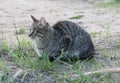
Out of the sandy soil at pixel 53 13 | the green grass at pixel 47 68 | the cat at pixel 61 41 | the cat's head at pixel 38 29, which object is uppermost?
Result: the cat's head at pixel 38 29

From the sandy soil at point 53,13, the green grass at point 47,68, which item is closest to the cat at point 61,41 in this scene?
the green grass at point 47,68

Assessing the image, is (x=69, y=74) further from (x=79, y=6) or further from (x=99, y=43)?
(x=79, y=6)

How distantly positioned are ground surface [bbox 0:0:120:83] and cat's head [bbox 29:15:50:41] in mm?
457

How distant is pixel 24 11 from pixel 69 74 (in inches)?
264

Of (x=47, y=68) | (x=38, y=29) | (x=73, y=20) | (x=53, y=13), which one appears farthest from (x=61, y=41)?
(x=53, y=13)

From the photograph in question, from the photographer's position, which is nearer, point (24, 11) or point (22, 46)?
point (22, 46)

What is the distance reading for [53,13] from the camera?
11016 millimetres

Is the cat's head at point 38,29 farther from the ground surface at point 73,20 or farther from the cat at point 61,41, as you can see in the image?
the ground surface at point 73,20

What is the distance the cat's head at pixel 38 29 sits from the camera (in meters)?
5.44

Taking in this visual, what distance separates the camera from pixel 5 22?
916 cm

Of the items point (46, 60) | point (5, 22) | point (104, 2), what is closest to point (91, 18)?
point (5, 22)

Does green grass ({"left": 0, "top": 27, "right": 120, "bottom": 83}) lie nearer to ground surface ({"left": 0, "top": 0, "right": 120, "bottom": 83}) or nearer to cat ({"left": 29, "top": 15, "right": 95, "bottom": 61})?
ground surface ({"left": 0, "top": 0, "right": 120, "bottom": 83})

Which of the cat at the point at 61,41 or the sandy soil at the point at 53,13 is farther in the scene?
the sandy soil at the point at 53,13

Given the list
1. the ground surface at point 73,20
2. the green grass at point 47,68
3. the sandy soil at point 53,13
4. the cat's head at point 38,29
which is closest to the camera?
the green grass at point 47,68
